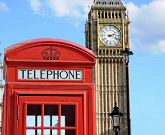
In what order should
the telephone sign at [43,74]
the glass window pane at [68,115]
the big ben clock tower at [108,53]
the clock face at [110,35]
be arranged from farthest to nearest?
1. the clock face at [110,35]
2. the big ben clock tower at [108,53]
3. the telephone sign at [43,74]
4. the glass window pane at [68,115]

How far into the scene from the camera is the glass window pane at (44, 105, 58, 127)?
6130mm

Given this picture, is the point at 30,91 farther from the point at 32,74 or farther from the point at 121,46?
the point at 121,46

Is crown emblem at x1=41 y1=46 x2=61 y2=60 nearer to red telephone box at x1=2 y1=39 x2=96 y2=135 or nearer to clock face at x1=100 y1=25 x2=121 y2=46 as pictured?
red telephone box at x1=2 y1=39 x2=96 y2=135

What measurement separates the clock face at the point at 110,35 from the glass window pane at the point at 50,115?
57.7m

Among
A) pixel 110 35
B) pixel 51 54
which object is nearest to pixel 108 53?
pixel 110 35

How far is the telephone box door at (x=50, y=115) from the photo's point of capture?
6.09m

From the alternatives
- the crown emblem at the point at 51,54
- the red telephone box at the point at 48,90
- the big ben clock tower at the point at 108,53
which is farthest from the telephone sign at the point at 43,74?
the big ben clock tower at the point at 108,53

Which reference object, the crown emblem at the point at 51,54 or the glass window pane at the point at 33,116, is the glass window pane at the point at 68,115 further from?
the crown emblem at the point at 51,54

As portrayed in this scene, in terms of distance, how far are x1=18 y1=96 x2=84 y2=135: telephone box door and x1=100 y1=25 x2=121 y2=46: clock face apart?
5763cm

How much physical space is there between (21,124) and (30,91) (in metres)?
0.40

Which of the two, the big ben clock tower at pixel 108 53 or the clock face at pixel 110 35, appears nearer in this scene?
the big ben clock tower at pixel 108 53

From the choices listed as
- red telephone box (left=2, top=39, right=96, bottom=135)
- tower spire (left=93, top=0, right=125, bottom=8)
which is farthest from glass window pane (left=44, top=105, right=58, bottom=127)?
tower spire (left=93, top=0, right=125, bottom=8)

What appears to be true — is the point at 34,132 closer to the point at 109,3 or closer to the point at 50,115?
the point at 50,115

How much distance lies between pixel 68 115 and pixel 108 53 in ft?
189
